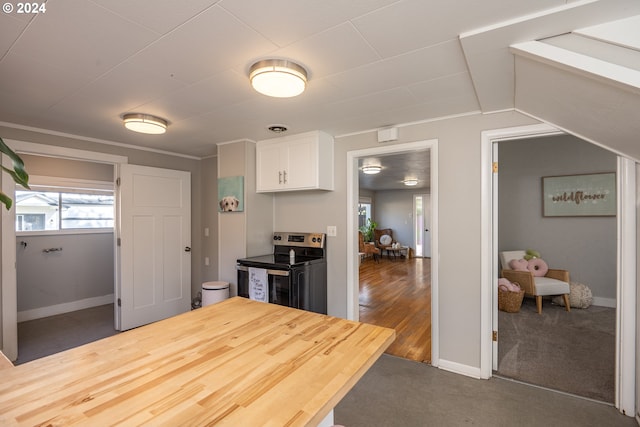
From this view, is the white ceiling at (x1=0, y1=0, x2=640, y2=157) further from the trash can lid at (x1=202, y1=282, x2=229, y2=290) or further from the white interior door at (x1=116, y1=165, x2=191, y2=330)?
the trash can lid at (x1=202, y1=282, x2=229, y2=290)

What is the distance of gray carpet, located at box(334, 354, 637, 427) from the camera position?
1922mm

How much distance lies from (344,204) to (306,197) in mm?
514

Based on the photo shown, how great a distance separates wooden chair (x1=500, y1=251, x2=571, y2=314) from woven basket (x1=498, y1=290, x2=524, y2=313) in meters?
0.16

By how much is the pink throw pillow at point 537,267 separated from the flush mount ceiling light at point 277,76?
14.1 feet

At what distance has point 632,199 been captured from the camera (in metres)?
1.96

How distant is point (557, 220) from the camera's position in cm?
445

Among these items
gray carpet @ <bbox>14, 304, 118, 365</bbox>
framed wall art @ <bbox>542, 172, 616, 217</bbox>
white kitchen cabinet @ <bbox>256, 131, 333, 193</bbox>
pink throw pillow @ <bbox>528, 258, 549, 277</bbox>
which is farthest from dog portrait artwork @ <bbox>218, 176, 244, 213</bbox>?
framed wall art @ <bbox>542, 172, 616, 217</bbox>

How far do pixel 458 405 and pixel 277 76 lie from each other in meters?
2.45

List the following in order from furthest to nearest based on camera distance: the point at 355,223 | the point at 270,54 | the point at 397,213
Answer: the point at 397,213 → the point at 355,223 → the point at 270,54

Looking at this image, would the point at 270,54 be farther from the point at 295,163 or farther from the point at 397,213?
the point at 397,213

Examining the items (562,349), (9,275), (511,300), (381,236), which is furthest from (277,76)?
(381,236)

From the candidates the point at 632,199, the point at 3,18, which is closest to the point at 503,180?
the point at 632,199

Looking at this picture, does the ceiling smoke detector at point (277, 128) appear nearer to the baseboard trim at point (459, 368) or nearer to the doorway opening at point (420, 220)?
the baseboard trim at point (459, 368)

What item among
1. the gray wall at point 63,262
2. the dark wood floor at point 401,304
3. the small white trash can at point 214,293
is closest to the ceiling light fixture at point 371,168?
the dark wood floor at point 401,304
